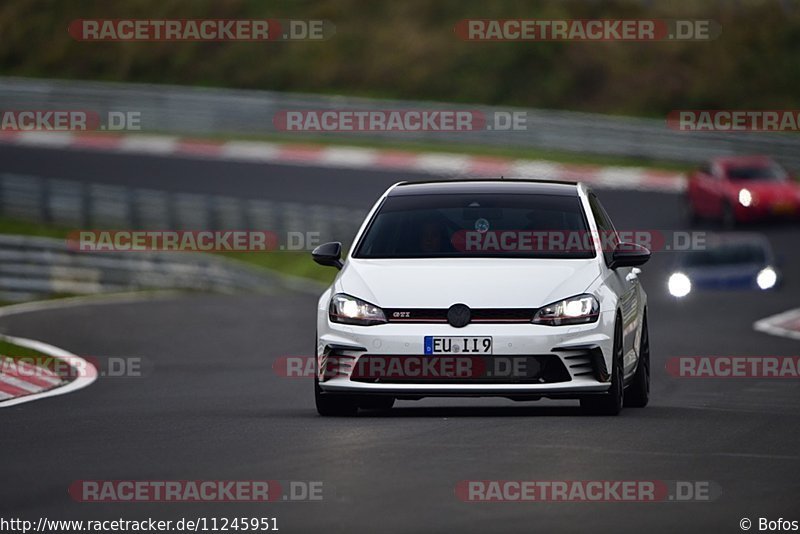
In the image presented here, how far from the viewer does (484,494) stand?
8.30 m

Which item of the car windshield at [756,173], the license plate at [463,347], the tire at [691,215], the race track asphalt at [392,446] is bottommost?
the race track asphalt at [392,446]

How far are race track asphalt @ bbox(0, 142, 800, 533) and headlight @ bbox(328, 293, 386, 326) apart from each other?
0.63 m

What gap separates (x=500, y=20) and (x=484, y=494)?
51073 millimetres

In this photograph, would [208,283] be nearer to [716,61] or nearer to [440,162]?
[440,162]

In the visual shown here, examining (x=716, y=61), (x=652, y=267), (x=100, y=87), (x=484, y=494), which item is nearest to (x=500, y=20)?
(x=716, y=61)

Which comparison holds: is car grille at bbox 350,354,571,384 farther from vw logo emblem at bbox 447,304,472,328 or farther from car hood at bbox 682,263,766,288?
car hood at bbox 682,263,766,288

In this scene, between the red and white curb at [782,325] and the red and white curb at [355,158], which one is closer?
the red and white curb at [782,325]

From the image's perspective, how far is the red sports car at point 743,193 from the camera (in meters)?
35.4

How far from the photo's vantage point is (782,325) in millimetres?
22453

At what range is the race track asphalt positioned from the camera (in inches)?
309

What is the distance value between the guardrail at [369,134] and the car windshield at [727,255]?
45.5ft

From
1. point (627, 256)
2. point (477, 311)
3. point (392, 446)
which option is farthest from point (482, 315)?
point (392, 446)

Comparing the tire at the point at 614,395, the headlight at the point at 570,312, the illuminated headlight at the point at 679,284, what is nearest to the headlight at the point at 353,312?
the headlight at the point at 570,312

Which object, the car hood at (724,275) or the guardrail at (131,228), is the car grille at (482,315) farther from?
the car hood at (724,275)
